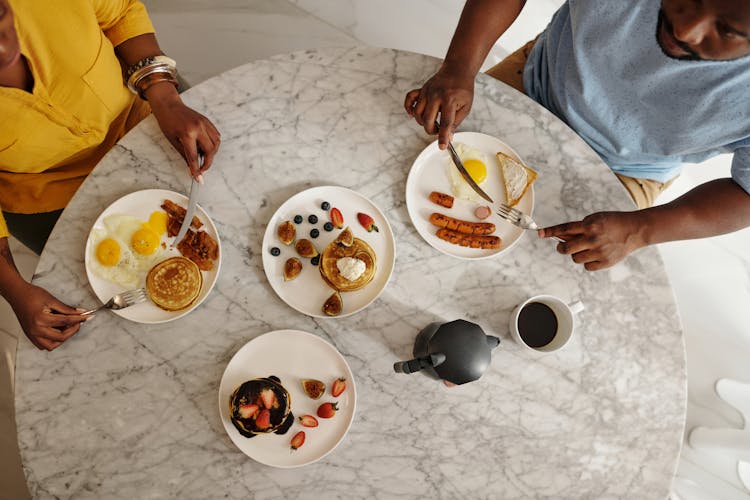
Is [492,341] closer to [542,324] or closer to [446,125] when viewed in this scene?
[542,324]

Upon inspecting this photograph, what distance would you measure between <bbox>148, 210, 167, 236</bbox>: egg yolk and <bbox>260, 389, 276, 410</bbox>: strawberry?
553mm

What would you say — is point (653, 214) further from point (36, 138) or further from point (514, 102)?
point (36, 138)

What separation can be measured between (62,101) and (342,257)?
92 cm

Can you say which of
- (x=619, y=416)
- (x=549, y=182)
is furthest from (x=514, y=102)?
(x=619, y=416)

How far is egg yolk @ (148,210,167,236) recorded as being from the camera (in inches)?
57.0

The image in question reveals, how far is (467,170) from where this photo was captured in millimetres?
1559

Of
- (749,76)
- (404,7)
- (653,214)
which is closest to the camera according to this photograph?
(749,76)

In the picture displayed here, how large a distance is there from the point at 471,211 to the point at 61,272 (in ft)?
4.00

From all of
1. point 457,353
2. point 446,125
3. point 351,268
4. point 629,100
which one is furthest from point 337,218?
point 629,100

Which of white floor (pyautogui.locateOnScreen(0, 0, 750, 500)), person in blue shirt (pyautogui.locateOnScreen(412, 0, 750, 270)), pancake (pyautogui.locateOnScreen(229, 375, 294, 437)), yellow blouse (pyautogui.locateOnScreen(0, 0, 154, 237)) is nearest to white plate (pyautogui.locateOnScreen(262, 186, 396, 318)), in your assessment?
pancake (pyautogui.locateOnScreen(229, 375, 294, 437))

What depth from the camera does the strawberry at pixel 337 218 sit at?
1.50 meters

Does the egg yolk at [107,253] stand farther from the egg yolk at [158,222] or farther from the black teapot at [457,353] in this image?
the black teapot at [457,353]

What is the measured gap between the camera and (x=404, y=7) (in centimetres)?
305

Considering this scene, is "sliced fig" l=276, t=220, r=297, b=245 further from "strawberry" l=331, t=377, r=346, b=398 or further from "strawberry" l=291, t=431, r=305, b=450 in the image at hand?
"strawberry" l=291, t=431, r=305, b=450
